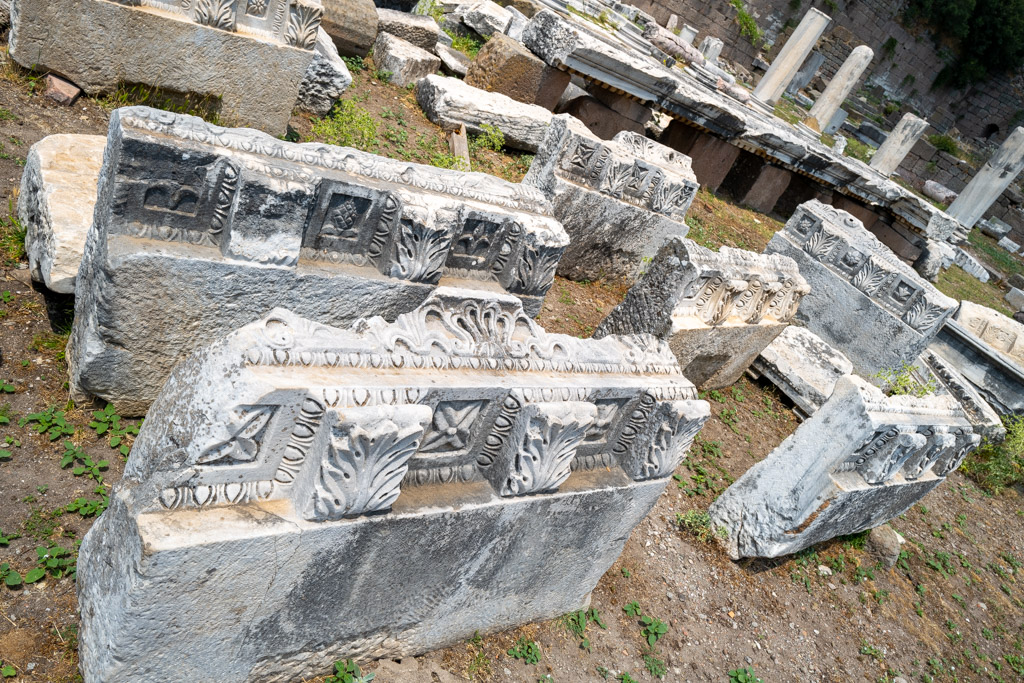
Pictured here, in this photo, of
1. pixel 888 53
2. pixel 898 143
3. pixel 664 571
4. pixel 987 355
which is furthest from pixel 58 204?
pixel 888 53

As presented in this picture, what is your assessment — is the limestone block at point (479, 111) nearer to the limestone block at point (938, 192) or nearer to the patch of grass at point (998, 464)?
the patch of grass at point (998, 464)

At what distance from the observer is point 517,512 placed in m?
2.54

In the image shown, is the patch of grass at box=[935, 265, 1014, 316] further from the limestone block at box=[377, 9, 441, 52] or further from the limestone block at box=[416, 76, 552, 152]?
the limestone block at box=[377, 9, 441, 52]

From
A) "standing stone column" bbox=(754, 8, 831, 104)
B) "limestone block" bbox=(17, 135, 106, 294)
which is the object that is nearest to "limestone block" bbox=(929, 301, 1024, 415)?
"limestone block" bbox=(17, 135, 106, 294)

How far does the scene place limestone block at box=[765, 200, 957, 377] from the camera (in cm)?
654

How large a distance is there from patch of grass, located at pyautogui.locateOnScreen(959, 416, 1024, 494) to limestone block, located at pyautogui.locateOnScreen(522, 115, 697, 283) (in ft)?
12.8

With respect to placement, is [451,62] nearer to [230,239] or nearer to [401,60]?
[401,60]

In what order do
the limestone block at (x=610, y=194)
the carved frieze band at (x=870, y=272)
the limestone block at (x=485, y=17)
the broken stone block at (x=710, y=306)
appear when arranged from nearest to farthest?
1. the broken stone block at (x=710, y=306)
2. the limestone block at (x=610, y=194)
3. the carved frieze band at (x=870, y=272)
4. the limestone block at (x=485, y=17)

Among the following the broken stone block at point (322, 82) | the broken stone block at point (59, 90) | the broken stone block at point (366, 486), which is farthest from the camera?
the broken stone block at point (322, 82)

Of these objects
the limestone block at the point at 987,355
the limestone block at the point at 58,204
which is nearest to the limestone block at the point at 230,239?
the limestone block at the point at 58,204

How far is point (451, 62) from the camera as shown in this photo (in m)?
7.93

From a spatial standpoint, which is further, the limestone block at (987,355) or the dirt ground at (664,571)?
the limestone block at (987,355)

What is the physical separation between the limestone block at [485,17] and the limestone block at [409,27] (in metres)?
1.24

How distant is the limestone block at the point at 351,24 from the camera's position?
6.59 m
